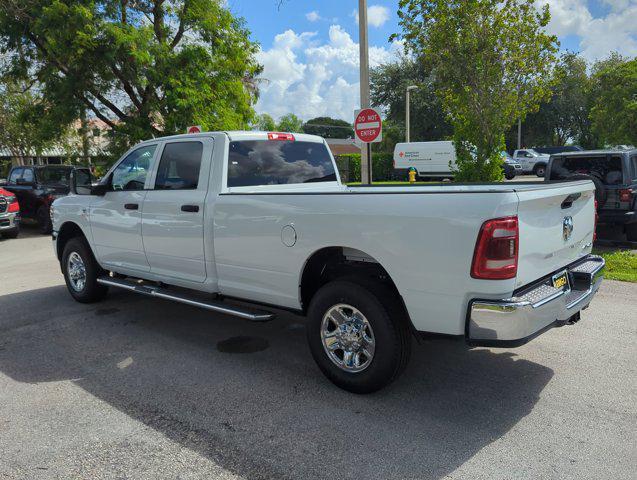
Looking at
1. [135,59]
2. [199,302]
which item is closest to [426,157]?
[135,59]

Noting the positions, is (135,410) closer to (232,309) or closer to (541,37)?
(232,309)

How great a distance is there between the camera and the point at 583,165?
31.0 ft

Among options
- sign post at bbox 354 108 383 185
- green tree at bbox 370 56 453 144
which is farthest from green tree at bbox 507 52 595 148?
sign post at bbox 354 108 383 185

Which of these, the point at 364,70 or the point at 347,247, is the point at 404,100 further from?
the point at 347,247

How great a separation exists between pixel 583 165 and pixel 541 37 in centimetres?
277

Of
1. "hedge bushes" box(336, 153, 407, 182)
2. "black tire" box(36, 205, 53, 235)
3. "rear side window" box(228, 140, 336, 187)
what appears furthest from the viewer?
"hedge bushes" box(336, 153, 407, 182)

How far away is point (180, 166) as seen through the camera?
510 cm

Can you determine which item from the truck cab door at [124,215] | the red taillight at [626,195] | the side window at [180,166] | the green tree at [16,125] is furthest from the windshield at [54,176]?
the red taillight at [626,195]

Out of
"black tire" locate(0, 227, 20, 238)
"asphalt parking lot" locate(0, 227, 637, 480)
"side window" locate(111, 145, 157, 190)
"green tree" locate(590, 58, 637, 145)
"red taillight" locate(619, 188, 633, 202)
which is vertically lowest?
"asphalt parking lot" locate(0, 227, 637, 480)

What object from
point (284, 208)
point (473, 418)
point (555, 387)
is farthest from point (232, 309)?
point (555, 387)

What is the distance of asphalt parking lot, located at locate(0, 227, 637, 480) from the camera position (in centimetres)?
294

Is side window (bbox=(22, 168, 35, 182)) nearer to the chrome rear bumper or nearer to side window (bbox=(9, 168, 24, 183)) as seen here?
side window (bbox=(9, 168, 24, 183))

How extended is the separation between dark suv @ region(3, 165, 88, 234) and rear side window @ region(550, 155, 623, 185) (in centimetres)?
1288

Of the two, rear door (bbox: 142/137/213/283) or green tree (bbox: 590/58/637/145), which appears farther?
green tree (bbox: 590/58/637/145)
